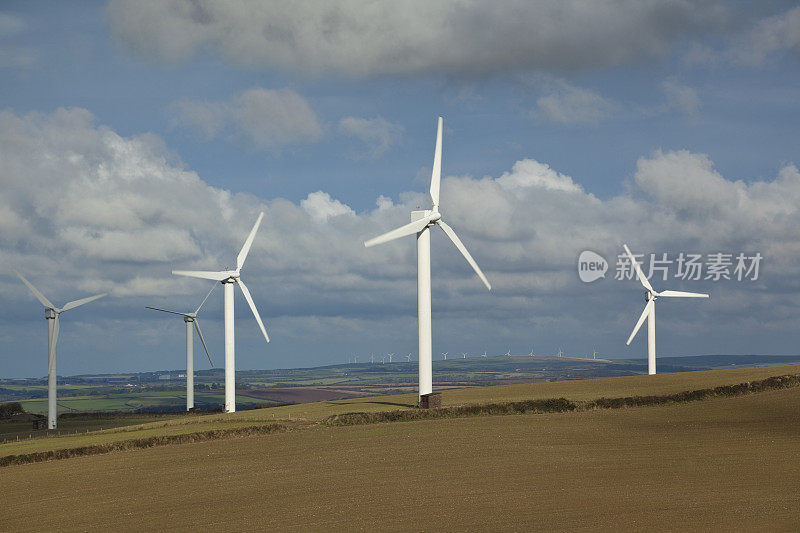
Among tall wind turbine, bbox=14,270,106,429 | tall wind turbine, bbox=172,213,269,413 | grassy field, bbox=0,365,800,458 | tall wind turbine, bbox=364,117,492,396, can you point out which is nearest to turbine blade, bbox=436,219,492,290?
tall wind turbine, bbox=364,117,492,396

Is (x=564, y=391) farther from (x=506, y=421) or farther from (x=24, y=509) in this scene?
(x=24, y=509)

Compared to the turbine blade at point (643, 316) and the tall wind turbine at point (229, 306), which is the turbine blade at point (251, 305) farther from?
the turbine blade at point (643, 316)

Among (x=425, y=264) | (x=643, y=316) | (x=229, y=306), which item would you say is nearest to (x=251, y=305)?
(x=229, y=306)

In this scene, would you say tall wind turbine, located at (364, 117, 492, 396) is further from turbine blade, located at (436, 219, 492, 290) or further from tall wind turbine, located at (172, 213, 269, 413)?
tall wind turbine, located at (172, 213, 269, 413)

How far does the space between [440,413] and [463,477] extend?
75.1 ft

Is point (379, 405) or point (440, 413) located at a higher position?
point (440, 413)

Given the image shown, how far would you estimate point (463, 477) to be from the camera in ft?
132

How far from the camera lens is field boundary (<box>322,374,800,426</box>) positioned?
206ft


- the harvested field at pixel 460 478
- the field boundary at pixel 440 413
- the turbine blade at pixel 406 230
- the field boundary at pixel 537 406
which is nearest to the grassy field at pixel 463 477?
the harvested field at pixel 460 478

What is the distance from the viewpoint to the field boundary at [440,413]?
2359 inches

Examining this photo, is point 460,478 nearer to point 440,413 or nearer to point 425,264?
point 440,413

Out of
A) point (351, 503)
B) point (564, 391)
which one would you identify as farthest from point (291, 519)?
point (564, 391)

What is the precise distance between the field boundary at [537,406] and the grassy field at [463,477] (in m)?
2.07

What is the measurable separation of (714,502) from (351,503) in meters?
14.0
